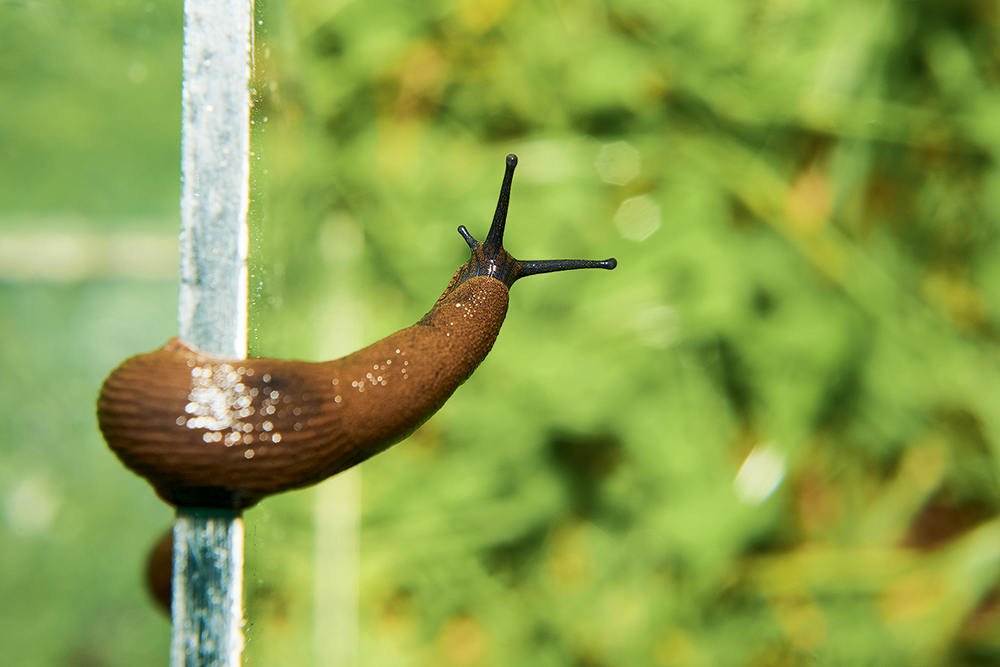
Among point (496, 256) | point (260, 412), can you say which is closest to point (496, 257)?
point (496, 256)

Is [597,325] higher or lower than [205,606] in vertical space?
higher

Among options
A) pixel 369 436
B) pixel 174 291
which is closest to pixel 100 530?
pixel 174 291

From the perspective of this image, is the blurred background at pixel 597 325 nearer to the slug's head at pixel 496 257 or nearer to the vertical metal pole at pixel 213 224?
the slug's head at pixel 496 257

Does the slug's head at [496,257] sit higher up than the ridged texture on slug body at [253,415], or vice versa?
the slug's head at [496,257]

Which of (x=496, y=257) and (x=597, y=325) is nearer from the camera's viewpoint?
(x=496, y=257)

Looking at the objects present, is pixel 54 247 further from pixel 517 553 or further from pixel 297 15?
pixel 517 553

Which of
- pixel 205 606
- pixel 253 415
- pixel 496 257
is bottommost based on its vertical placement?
pixel 205 606

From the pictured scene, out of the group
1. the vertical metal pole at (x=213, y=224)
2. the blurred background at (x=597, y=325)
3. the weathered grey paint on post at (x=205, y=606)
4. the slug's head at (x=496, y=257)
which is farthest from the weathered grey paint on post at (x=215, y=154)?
the blurred background at (x=597, y=325)

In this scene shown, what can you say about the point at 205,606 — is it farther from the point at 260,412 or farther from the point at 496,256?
the point at 496,256

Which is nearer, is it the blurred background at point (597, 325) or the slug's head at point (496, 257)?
the slug's head at point (496, 257)
